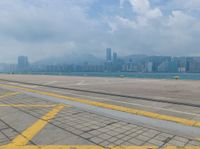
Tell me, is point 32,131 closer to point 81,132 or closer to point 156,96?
point 81,132

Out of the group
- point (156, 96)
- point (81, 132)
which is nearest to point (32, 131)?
point (81, 132)

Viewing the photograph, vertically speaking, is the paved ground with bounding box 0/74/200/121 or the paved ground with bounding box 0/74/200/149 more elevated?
the paved ground with bounding box 0/74/200/121

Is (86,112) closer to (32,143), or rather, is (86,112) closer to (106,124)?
(106,124)

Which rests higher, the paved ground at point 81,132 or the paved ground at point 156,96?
the paved ground at point 156,96

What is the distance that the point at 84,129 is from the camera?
4648 mm

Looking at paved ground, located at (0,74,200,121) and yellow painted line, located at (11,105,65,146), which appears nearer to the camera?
yellow painted line, located at (11,105,65,146)

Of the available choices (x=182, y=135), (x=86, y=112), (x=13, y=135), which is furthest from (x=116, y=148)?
(x=86, y=112)

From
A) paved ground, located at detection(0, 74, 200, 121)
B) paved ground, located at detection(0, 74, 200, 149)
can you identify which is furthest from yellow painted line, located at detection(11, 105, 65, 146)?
paved ground, located at detection(0, 74, 200, 121)

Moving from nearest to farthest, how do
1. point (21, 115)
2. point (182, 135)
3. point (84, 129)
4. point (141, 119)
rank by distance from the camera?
1. point (182, 135)
2. point (84, 129)
3. point (141, 119)
4. point (21, 115)

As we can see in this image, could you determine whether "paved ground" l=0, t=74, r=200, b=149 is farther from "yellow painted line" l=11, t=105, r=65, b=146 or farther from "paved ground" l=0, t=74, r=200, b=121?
"paved ground" l=0, t=74, r=200, b=121

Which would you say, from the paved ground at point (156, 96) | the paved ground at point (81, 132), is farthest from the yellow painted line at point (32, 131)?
the paved ground at point (156, 96)

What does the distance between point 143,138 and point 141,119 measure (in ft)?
4.91

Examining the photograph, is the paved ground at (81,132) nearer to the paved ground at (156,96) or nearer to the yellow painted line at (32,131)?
the yellow painted line at (32,131)

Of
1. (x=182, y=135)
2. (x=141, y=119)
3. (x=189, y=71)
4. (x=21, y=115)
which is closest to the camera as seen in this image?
(x=182, y=135)
